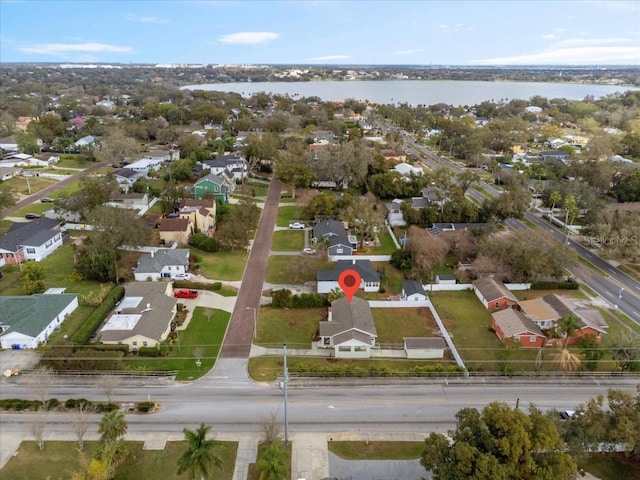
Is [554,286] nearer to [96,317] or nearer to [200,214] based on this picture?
[200,214]

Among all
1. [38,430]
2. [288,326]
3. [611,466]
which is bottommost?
[288,326]

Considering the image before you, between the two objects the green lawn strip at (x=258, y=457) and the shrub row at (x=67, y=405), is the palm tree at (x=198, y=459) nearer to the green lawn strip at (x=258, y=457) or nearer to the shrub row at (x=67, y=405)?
the green lawn strip at (x=258, y=457)

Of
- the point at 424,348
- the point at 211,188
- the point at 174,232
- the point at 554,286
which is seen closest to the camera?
the point at 424,348

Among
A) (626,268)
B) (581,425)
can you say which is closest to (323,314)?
(581,425)

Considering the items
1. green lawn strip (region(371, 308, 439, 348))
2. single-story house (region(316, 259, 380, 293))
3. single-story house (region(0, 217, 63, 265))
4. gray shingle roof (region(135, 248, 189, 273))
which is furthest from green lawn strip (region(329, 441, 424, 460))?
single-story house (region(0, 217, 63, 265))

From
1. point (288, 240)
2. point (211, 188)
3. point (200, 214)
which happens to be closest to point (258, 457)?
point (288, 240)

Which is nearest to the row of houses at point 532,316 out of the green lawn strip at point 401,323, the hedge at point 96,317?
the green lawn strip at point 401,323
